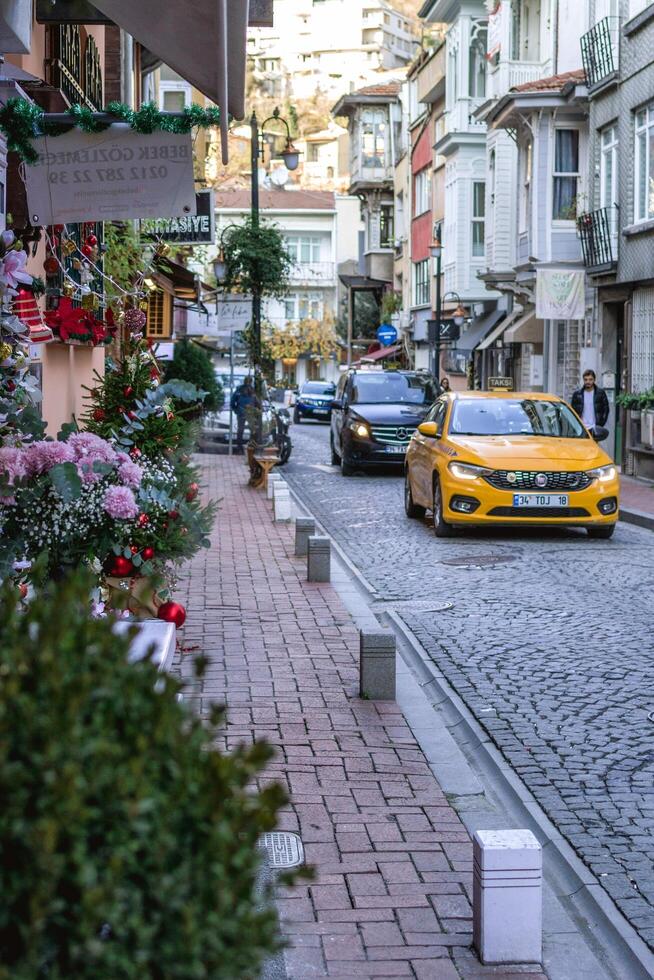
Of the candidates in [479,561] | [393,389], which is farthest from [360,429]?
[479,561]

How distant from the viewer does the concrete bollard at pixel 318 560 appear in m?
12.1

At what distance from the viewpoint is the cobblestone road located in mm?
5801

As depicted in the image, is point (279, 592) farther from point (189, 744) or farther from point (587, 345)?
point (587, 345)

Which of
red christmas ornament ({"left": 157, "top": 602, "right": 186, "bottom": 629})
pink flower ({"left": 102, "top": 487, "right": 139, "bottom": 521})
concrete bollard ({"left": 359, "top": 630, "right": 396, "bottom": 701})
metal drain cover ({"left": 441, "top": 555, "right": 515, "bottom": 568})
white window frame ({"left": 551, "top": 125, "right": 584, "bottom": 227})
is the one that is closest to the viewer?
pink flower ({"left": 102, "top": 487, "right": 139, "bottom": 521})

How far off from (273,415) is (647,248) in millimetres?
7397

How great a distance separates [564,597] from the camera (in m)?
11.6

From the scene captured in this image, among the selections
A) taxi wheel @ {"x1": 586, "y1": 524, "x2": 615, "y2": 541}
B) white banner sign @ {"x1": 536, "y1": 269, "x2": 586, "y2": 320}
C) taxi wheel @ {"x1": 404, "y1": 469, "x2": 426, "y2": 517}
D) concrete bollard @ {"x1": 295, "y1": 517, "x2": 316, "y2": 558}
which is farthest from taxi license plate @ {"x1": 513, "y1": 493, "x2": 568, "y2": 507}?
white banner sign @ {"x1": 536, "y1": 269, "x2": 586, "y2": 320}

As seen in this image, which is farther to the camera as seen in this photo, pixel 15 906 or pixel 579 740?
pixel 579 740

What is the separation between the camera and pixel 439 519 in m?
15.9

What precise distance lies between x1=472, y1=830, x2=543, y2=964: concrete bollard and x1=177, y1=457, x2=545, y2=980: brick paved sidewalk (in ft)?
0.20

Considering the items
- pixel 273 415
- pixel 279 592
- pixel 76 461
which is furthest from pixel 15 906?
pixel 273 415

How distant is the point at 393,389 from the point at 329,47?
137730mm

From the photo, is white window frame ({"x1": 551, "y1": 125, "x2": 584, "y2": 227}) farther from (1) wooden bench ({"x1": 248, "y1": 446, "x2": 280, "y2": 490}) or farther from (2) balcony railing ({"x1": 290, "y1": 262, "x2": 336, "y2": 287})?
(2) balcony railing ({"x1": 290, "y1": 262, "x2": 336, "y2": 287})

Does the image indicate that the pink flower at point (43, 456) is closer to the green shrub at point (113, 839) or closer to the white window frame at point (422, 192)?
the green shrub at point (113, 839)
